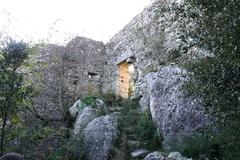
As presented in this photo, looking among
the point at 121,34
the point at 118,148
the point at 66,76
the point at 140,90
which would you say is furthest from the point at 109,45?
the point at 118,148

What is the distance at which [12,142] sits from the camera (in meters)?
9.62

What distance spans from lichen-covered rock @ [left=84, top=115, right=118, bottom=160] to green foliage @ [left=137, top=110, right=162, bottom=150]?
71cm

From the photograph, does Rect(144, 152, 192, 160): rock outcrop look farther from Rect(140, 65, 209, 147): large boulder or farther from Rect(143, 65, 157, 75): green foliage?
Rect(143, 65, 157, 75): green foliage

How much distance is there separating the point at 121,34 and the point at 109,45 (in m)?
1.17

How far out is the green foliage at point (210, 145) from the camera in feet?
24.6

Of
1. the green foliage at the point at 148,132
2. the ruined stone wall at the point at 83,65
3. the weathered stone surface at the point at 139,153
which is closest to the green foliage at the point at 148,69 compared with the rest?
the green foliage at the point at 148,132

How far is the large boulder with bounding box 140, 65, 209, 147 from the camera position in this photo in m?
8.90

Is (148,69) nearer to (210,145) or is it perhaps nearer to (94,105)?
(94,105)

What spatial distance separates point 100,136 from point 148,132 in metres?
1.26

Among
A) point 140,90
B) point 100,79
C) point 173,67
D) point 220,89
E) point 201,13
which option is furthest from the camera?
point 100,79

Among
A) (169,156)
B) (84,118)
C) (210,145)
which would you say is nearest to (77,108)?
(84,118)

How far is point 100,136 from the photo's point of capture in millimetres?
9836

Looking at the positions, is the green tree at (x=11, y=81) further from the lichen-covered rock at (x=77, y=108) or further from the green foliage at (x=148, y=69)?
the green foliage at (x=148, y=69)

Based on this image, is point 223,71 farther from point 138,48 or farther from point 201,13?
point 138,48
